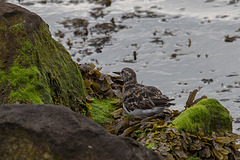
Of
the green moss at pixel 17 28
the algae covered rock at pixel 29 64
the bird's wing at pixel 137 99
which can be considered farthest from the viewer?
the bird's wing at pixel 137 99

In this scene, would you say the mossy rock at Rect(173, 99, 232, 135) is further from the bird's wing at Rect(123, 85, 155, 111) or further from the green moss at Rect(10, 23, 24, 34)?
the green moss at Rect(10, 23, 24, 34)

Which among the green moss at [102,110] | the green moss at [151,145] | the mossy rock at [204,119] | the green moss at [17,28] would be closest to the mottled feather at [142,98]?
the green moss at [102,110]

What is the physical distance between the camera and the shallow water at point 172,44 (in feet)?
38.0

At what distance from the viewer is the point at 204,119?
6.50 meters

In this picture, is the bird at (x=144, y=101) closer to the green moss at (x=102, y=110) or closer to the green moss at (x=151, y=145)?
the green moss at (x=102, y=110)

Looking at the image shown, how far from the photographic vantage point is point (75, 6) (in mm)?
18031

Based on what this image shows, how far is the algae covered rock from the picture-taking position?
19.1 ft

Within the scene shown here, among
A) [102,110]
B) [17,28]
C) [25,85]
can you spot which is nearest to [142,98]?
[102,110]

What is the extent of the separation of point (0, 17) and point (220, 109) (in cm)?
418

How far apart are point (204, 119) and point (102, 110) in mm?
2334

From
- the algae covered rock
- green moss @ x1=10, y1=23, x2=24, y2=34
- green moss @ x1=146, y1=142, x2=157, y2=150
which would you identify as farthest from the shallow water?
green moss @ x1=10, y1=23, x2=24, y2=34

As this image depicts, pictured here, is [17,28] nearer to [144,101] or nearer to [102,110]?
[102,110]

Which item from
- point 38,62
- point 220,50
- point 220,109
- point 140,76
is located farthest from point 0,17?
point 220,50

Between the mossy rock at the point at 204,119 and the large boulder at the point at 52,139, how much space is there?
7.57 ft
